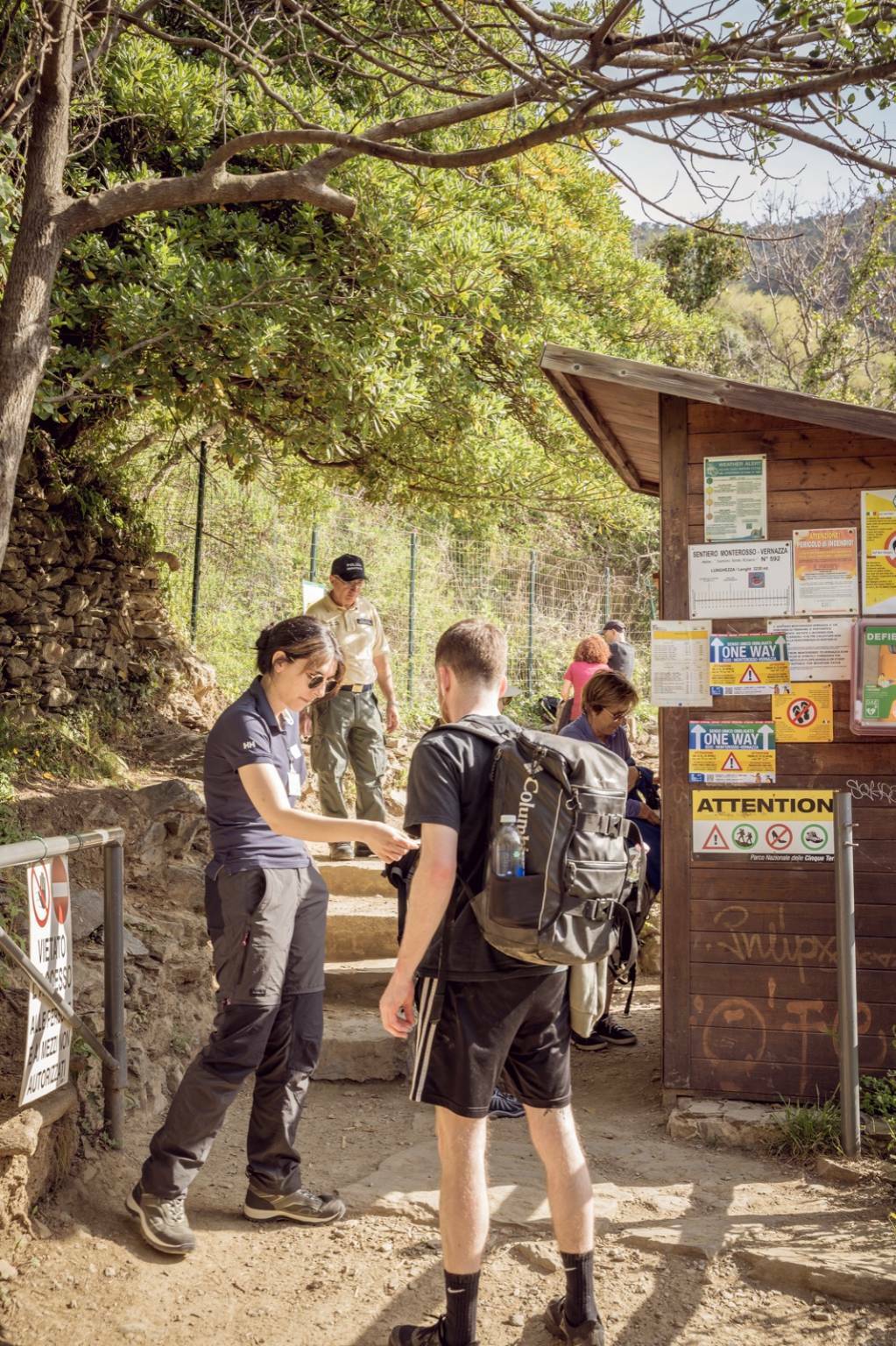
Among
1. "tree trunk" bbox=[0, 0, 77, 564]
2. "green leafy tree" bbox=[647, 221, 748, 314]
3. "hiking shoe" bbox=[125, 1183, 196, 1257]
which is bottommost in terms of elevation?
"hiking shoe" bbox=[125, 1183, 196, 1257]

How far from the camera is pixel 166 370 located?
751 cm

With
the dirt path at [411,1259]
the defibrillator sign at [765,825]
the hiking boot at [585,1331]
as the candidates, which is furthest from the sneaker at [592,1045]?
the hiking boot at [585,1331]

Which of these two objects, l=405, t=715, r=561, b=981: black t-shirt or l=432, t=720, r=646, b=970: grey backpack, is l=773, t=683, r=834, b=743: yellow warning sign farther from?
l=405, t=715, r=561, b=981: black t-shirt

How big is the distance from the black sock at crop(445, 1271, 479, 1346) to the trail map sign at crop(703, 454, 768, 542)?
10.5 feet

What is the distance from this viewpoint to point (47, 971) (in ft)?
12.4

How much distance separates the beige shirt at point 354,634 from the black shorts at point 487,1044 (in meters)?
4.67

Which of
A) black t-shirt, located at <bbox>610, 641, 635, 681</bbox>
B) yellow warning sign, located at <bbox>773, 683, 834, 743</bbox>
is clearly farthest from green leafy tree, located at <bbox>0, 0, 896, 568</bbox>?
black t-shirt, located at <bbox>610, 641, 635, 681</bbox>

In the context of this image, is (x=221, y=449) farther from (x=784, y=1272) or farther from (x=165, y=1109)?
(x=784, y=1272)

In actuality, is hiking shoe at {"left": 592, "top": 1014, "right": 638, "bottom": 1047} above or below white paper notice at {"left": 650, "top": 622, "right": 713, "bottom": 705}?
below

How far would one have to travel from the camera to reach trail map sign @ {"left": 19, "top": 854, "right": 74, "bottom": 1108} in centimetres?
Result: 366

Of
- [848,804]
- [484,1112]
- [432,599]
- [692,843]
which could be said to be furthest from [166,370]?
Result: [432,599]

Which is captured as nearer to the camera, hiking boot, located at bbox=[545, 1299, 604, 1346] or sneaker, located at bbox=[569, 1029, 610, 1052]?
hiking boot, located at bbox=[545, 1299, 604, 1346]

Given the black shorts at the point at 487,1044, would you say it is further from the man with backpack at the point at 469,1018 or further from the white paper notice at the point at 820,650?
the white paper notice at the point at 820,650

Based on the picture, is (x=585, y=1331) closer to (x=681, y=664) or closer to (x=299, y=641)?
(x=299, y=641)
